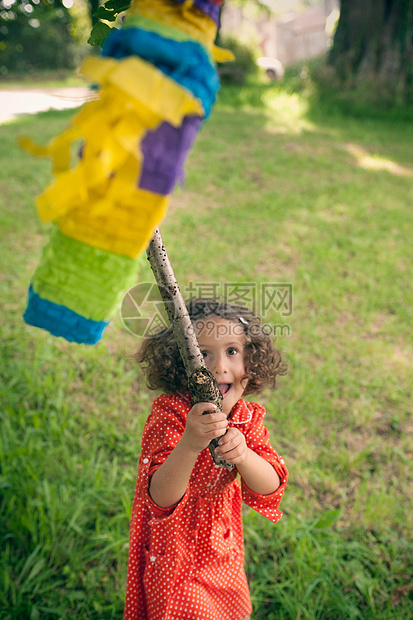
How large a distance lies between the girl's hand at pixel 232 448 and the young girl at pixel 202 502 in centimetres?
8

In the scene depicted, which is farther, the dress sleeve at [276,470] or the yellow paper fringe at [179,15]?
the dress sleeve at [276,470]

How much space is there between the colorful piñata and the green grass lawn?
1383 mm

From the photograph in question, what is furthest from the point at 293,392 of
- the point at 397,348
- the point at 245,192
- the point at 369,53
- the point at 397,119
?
the point at 369,53

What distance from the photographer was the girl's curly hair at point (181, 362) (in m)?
1.42

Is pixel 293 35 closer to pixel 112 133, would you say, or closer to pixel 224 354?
pixel 224 354

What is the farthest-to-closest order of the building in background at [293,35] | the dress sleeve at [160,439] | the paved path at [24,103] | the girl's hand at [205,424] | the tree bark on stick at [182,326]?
the building in background at [293,35]
the paved path at [24,103]
the dress sleeve at [160,439]
the girl's hand at [205,424]
the tree bark on stick at [182,326]

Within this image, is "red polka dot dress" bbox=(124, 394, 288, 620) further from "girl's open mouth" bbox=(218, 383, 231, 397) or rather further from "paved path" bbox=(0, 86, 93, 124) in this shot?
"paved path" bbox=(0, 86, 93, 124)

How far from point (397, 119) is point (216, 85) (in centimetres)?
914

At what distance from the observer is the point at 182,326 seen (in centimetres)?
87

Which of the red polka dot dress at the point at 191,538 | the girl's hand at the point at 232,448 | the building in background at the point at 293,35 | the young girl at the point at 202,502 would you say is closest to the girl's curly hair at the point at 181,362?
the young girl at the point at 202,502

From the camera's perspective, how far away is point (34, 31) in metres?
16.6

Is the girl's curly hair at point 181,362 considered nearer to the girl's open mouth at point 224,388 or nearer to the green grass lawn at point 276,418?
the girl's open mouth at point 224,388

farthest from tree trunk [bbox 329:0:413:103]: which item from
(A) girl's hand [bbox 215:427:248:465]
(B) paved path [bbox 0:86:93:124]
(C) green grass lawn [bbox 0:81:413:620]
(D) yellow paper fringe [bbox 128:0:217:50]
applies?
(D) yellow paper fringe [bbox 128:0:217:50]

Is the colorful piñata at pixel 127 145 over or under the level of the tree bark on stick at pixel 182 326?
over
